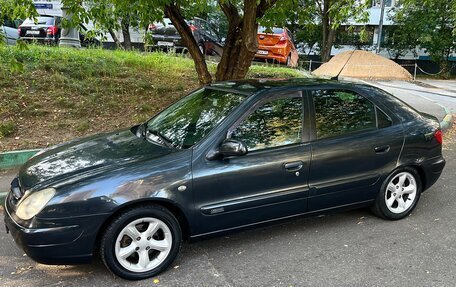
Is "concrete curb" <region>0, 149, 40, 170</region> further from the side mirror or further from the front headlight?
the side mirror

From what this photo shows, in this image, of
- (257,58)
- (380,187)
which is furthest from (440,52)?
(380,187)

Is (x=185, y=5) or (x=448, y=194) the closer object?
(x=448, y=194)

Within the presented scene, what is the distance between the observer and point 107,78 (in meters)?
9.20

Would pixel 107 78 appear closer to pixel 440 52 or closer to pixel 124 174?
pixel 124 174

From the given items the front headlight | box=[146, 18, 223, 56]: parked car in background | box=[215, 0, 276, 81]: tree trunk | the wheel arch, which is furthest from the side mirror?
box=[146, 18, 223, 56]: parked car in background

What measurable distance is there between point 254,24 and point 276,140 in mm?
3460

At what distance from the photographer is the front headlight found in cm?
315

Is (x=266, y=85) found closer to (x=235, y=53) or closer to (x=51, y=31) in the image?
(x=235, y=53)

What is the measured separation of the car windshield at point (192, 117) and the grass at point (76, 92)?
2290 millimetres

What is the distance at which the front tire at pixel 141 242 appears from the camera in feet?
10.8

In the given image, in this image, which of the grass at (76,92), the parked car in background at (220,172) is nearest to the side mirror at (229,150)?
the parked car in background at (220,172)

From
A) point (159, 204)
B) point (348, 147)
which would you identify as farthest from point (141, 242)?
point (348, 147)

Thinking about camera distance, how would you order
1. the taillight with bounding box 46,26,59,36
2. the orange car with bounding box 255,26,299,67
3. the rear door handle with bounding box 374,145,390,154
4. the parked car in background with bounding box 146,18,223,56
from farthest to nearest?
1. the taillight with bounding box 46,26,59,36
2. the orange car with bounding box 255,26,299,67
3. the parked car in background with bounding box 146,18,223,56
4. the rear door handle with bounding box 374,145,390,154

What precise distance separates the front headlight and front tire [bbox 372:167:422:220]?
3.10 metres
